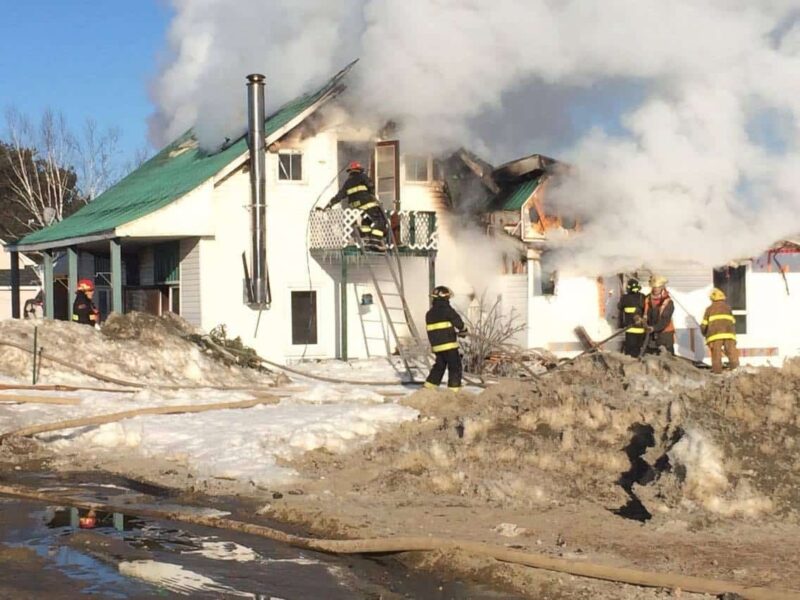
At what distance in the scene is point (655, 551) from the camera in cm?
642

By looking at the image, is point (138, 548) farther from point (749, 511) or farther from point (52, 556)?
point (749, 511)

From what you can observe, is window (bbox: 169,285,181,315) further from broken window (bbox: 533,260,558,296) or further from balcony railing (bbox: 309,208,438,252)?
broken window (bbox: 533,260,558,296)

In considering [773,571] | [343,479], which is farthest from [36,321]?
[773,571]

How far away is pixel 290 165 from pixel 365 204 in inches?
90.7

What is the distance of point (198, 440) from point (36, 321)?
6.69 meters

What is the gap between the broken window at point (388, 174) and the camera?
2023 cm

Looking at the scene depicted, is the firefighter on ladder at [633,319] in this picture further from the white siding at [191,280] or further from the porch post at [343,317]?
the white siding at [191,280]

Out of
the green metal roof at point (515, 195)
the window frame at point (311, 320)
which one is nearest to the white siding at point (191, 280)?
the window frame at point (311, 320)

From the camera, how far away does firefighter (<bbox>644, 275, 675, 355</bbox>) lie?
16.1 m

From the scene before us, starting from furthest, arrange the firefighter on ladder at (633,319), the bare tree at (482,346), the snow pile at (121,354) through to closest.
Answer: the bare tree at (482,346)
the firefighter on ladder at (633,319)
the snow pile at (121,354)

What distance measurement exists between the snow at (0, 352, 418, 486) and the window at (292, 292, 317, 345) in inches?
279

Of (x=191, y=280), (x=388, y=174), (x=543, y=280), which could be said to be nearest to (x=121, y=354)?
(x=191, y=280)

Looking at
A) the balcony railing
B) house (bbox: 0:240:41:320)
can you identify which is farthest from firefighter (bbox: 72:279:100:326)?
house (bbox: 0:240:41:320)

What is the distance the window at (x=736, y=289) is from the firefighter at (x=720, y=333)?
16.5 ft
